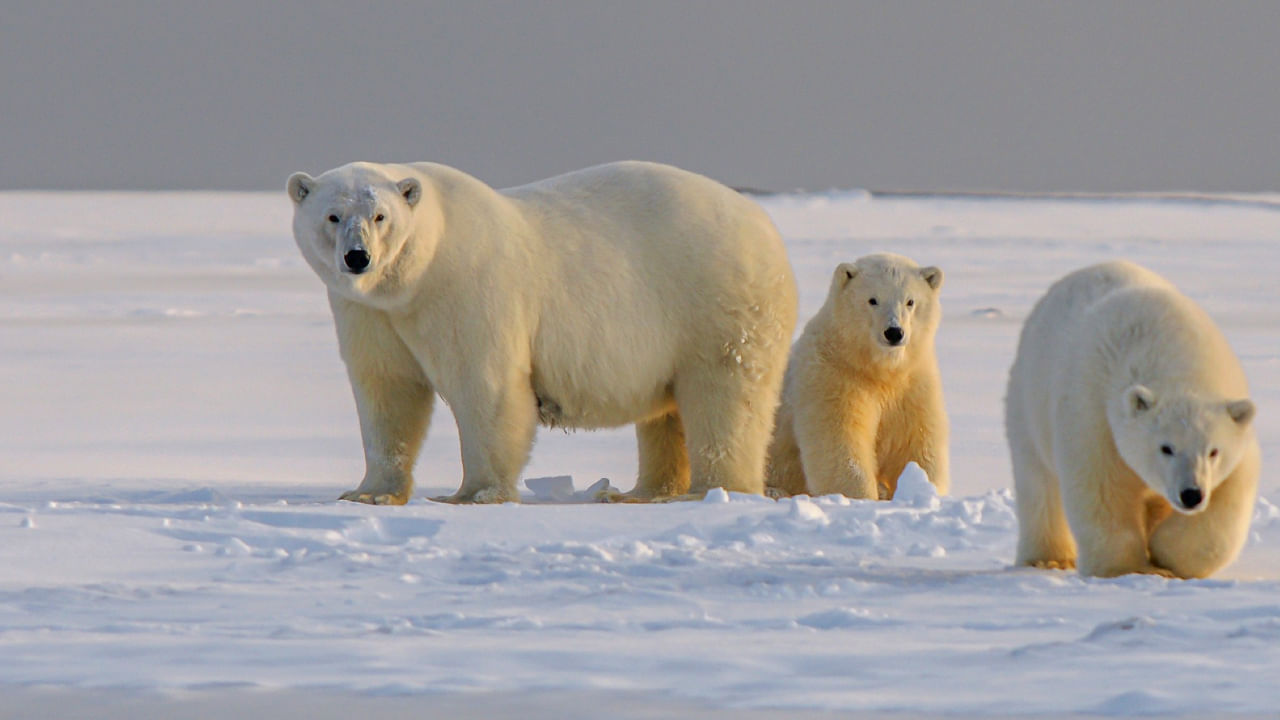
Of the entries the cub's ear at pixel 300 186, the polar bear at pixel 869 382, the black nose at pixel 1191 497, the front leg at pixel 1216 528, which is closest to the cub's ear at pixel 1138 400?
the black nose at pixel 1191 497

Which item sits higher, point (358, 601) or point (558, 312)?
point (558, 312)

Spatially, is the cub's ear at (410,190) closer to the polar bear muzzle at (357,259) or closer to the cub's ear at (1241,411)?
the polar bear muzzle at (357,259)

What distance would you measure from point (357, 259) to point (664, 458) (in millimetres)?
1845

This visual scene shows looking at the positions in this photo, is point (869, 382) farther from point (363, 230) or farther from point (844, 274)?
point (363, 230)

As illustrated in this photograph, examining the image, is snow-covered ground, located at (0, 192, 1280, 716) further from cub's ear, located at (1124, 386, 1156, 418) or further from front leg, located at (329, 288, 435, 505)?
cub's ear, located at (1124, 386, 1156, 418)

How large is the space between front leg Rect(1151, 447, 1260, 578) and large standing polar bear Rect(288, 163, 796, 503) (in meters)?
2.44

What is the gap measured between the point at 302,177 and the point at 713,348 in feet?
5.56

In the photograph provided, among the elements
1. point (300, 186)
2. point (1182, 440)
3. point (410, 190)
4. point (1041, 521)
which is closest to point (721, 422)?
point (410, 190)

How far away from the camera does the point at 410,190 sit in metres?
6.45

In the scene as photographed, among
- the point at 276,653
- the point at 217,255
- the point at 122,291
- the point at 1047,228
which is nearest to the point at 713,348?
the point at 276,653

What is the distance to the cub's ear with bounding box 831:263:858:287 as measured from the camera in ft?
23.5

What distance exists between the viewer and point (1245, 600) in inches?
180

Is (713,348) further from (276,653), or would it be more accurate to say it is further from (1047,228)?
(1047,228)

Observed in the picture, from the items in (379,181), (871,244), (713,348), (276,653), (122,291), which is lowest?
(276,653)
